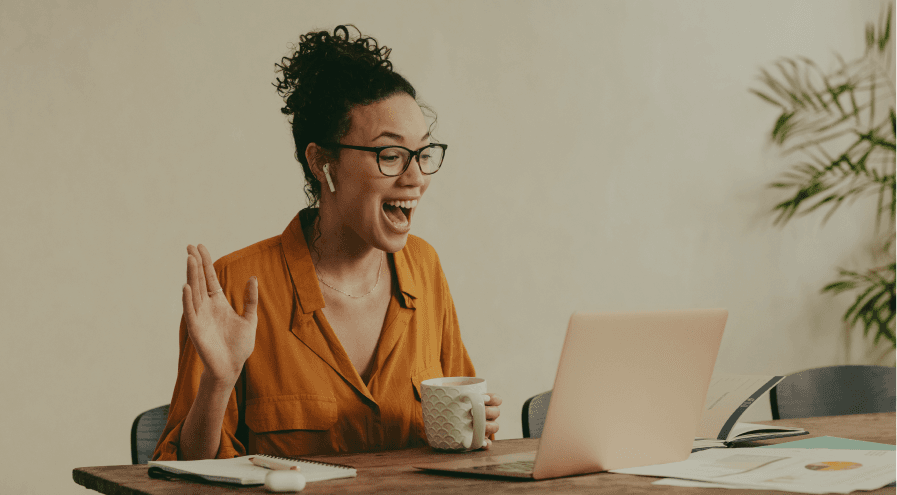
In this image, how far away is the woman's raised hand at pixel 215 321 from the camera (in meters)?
1.14

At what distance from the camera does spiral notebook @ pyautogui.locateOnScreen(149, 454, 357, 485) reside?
0.93 meters

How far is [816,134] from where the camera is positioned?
143 inches

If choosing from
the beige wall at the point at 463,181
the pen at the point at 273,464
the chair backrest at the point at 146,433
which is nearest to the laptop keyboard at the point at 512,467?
the pen at the point at 273,464

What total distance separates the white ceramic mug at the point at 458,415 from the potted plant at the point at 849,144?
9.10 feet

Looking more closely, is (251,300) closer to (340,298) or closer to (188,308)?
(188,308)

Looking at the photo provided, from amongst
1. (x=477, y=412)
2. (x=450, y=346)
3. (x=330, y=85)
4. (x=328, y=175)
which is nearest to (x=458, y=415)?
(x=477, y=412)

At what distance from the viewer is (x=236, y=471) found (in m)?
0.98

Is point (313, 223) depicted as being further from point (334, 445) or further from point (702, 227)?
point (702, 227)

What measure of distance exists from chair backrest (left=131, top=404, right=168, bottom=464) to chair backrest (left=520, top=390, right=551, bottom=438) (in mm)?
749

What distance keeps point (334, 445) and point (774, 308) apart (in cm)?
277

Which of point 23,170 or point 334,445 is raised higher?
point 23,170

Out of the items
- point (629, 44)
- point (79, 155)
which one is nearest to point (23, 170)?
point (79, 155)

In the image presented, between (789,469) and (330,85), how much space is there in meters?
1.06

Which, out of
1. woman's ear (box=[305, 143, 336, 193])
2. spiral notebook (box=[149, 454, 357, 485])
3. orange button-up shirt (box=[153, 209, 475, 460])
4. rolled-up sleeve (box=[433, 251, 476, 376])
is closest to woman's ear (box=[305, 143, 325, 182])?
woman's ear (box=[305, 143, 336, 193])
